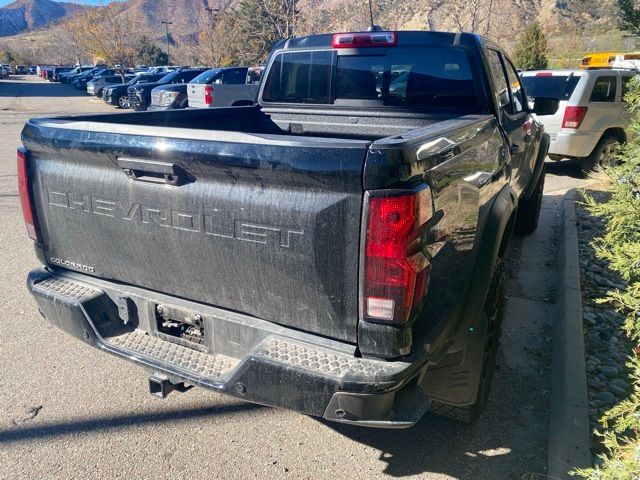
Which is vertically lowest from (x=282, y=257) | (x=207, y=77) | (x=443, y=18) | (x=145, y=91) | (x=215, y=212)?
(x=145, y=91)

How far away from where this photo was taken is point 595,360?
11.8 feet

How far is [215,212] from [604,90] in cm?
926

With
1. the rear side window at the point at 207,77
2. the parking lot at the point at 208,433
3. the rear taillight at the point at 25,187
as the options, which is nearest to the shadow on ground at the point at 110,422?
the parking lot at the point at 208,433

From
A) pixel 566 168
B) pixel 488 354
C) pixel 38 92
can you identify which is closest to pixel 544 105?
pixel 488 354

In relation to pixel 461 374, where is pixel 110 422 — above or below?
below

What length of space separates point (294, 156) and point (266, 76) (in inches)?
107

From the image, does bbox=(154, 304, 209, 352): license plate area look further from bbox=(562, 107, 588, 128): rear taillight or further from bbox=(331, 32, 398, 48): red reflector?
bbox=(562, 107, 588, 128): rear taillight

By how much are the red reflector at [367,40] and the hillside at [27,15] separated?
633 feet

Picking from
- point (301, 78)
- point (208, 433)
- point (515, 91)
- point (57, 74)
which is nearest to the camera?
point (208, 433)

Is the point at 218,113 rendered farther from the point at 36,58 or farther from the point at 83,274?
the point at 36,58

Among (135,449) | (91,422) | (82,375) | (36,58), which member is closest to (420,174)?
(135,449)

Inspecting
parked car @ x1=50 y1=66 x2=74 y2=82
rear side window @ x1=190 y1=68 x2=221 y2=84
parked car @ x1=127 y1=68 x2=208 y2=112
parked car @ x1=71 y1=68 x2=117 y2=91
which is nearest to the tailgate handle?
rear side window @ x1=190 y1=68 x2=221 y2=84

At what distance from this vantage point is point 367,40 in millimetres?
3672

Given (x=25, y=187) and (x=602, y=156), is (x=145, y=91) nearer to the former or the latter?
(x=602, y=156)
